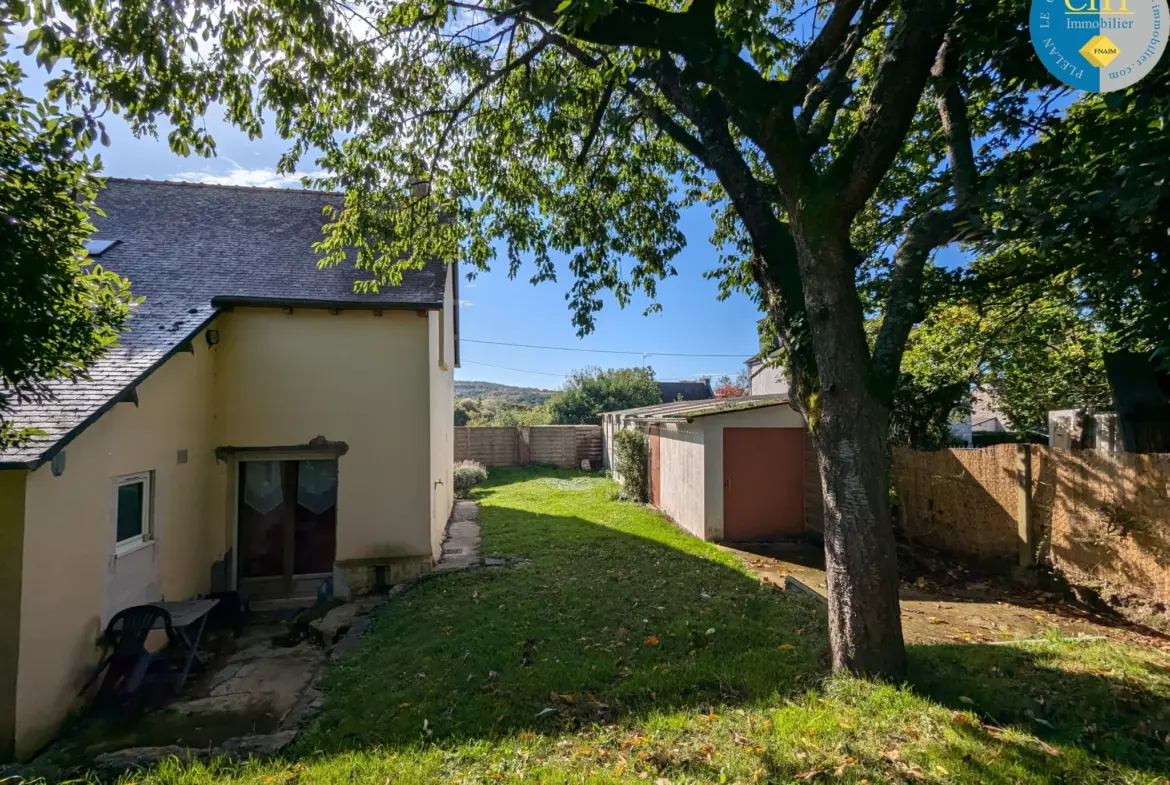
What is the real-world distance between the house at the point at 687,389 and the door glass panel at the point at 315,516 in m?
33.3

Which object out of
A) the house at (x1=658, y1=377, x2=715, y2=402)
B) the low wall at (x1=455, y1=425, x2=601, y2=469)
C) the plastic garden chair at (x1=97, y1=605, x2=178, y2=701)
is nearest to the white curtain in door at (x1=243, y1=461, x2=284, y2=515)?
the plastic garden chair at (x1=97, y1=605, x2=178, y2=701)

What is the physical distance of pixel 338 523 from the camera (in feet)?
26.9

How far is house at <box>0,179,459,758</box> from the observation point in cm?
632

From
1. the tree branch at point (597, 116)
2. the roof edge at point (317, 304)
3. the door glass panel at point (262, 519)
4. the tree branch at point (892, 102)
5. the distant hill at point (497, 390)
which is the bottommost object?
the door glass panel at point (262, 519)

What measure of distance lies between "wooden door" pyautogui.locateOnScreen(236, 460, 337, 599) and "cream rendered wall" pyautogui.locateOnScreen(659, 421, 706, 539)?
7084 millimetres

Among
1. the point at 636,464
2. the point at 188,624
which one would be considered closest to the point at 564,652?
the point at 188,624

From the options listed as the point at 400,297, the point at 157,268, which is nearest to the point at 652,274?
the point at 400,297

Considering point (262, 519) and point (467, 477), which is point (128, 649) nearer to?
point (262, 519)

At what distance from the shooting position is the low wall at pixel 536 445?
23.4 meters

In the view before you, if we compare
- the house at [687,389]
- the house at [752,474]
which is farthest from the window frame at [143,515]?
the house at [687,389]

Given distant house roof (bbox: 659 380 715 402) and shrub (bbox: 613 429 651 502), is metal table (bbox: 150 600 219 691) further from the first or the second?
distant house roof (bbox: 659 380 715 402)

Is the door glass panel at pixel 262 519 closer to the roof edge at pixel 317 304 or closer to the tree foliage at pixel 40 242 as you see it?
the roof edge at pixel 317 304

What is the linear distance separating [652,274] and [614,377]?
2403 centimetres

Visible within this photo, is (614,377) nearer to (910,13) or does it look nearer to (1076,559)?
(1076,559)
